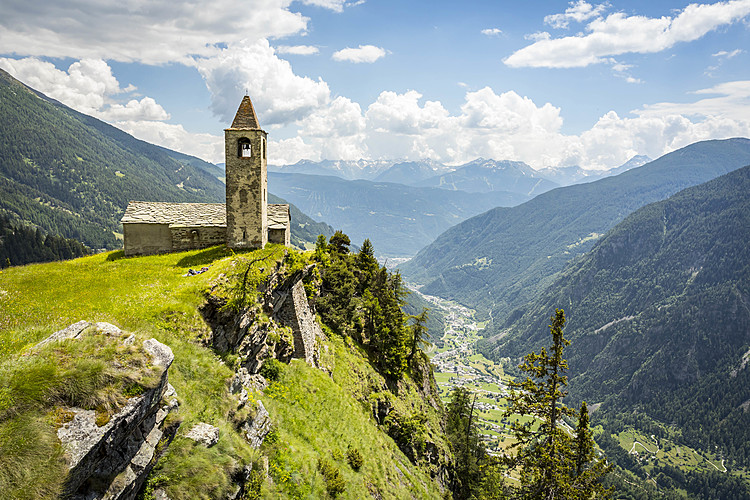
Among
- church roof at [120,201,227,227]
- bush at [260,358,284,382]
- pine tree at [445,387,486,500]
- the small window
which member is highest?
the small window

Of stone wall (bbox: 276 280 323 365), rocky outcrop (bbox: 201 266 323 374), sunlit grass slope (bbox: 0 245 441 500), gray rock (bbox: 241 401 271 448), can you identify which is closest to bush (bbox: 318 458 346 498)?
sunlit grass slope (bbox: 0 245 441 500)

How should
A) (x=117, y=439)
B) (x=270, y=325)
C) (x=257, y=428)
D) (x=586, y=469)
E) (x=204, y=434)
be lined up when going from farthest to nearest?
(x=270, y=325) → (x=586, y=469) → (x=257, y=428) → (x=204, y=434) → (x=117, y=439)

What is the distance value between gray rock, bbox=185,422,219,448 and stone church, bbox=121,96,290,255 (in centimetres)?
1887

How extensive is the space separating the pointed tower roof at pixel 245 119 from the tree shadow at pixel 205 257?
34.1 ft

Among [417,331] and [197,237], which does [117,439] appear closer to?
[197,237]

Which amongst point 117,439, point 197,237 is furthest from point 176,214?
point 117,439

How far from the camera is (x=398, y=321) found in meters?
48.9

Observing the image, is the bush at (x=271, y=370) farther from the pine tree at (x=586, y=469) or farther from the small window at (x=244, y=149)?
the pine tree at (x=586, y=469)

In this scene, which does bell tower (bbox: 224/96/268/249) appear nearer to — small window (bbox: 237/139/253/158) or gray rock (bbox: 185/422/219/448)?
small window (bbox: 237/139/253/158)

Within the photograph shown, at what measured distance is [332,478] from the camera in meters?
21.6

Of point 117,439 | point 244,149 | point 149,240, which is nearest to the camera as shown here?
point 117,439

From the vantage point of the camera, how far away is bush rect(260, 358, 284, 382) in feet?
84.2

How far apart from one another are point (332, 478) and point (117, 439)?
1434 centimetres

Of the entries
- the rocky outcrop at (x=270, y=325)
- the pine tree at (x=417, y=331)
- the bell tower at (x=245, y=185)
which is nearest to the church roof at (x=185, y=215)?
the bell tower at (x=245, y=185)
